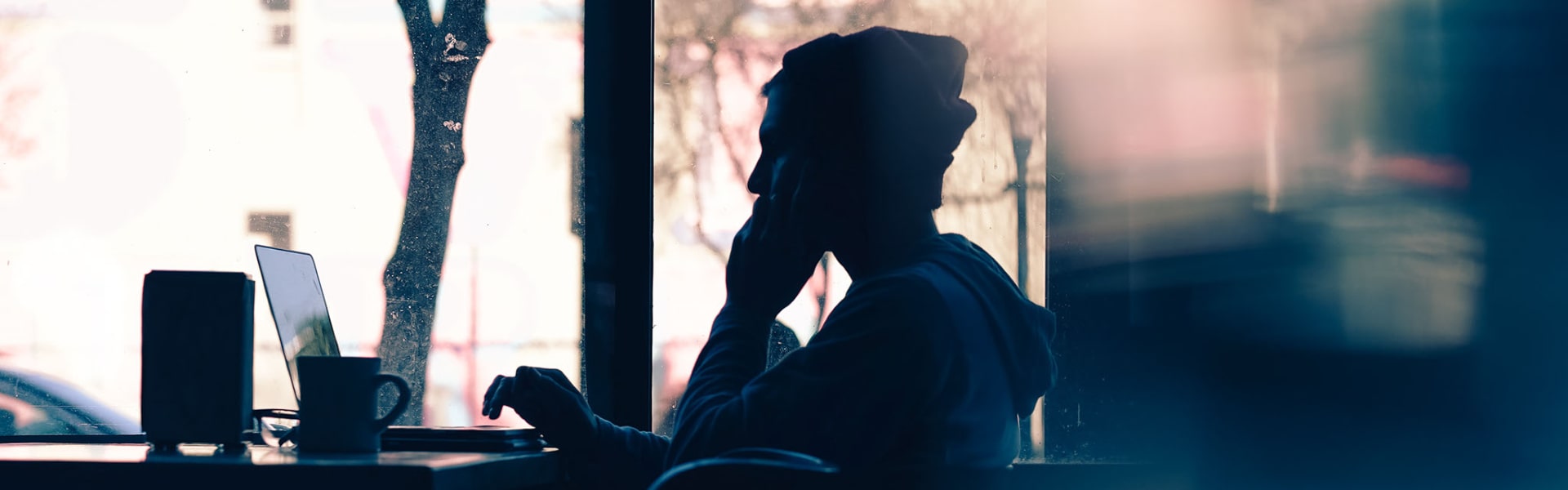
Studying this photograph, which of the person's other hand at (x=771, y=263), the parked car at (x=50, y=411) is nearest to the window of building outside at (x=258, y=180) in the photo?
the parked car at (x=50, y=411)

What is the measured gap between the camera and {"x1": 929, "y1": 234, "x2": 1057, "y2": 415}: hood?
46.1 inches

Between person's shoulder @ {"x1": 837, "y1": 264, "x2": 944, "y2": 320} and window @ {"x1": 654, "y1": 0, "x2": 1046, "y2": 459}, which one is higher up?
window @ {"x1": 654, "y1": 0, "x2": 1046, "y2": 459}

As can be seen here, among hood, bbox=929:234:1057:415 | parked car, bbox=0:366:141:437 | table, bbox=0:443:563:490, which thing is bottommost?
parked car, bbox=0:366:141:437

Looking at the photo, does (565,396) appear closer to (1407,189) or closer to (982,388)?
(982,388)

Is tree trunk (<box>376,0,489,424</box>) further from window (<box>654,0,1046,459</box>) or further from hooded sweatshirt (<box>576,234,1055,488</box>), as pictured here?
hooded sweatshirt (<box>576,234,1055,488</box>)

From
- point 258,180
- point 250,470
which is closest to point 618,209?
point 258,180

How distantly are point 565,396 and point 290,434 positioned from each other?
0.32m

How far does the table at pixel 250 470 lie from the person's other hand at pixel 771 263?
35cm

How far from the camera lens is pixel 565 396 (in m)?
1.24

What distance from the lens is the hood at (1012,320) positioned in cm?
117

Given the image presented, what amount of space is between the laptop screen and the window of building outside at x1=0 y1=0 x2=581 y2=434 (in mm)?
320

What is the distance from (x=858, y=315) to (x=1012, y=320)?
0.22 meters

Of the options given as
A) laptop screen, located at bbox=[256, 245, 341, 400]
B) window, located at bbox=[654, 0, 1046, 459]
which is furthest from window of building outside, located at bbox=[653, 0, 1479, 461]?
laptop screen, located at bbox=[256, 245, 341, 400]

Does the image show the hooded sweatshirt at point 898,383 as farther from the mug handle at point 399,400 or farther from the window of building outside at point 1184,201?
the window of building outside at point 1184,201
